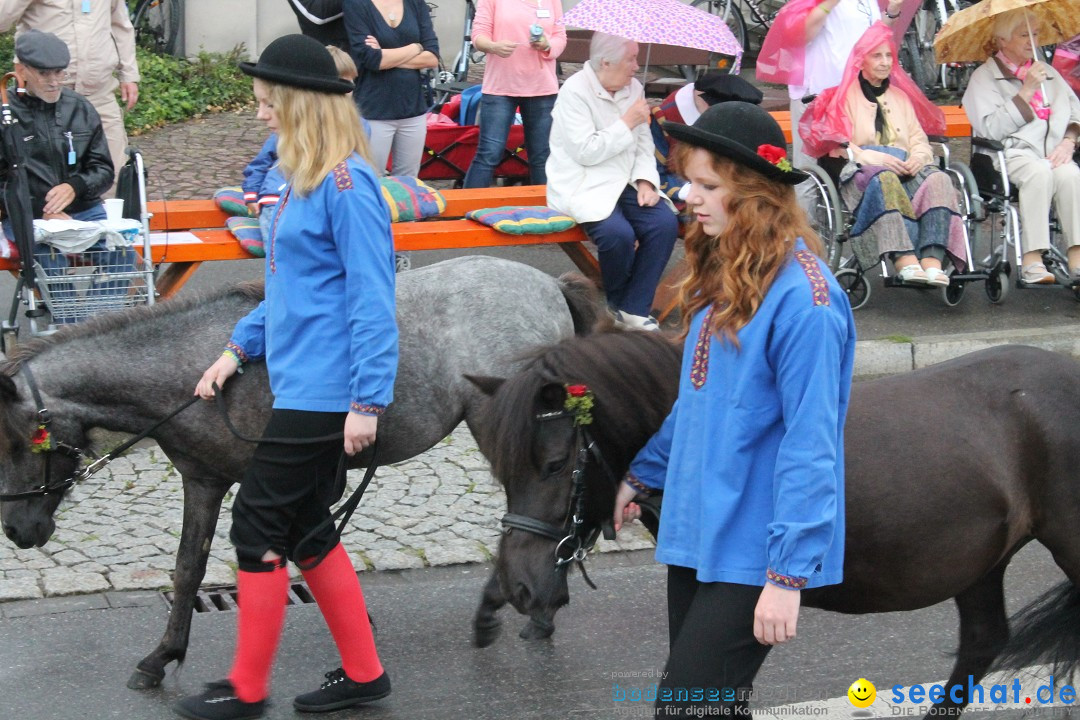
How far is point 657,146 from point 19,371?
5.14 m

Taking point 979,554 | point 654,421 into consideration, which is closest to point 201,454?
point 654,421

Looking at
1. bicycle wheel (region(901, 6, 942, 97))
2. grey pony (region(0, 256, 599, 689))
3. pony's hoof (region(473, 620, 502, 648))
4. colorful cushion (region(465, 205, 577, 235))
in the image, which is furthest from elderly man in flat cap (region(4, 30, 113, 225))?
bicycle wheel (region(901, 6, 942, 97))

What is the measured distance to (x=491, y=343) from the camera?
4688 mm

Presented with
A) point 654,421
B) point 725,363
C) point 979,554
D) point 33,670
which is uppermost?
point 725,363

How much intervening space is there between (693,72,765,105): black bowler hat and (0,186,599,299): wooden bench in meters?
1.18

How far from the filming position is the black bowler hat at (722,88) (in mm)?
8023

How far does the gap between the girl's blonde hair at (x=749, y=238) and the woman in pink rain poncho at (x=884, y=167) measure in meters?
5.29

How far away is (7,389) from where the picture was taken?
397cm

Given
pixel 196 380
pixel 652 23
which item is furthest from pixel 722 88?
pixel 196 380

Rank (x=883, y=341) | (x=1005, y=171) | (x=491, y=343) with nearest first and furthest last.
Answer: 1. (x=491, y=343)
2. (x=883, y=341)
3. (x=1005, y=171)

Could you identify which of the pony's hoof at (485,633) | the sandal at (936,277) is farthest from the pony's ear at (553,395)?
the sandal at (936,277)

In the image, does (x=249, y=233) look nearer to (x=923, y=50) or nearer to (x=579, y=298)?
(x=579, y=298)

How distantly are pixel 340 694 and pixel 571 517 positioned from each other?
50.3 inches

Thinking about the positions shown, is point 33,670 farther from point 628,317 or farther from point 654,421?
point 628,317
